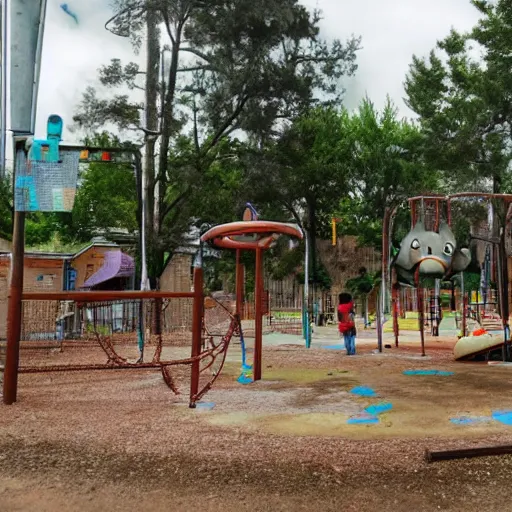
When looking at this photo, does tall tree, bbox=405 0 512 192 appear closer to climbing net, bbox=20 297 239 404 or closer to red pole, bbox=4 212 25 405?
climbing net, bbox=20 297 239 404

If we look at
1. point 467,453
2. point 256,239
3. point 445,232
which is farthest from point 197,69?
point 467,453

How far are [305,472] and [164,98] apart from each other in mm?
17886

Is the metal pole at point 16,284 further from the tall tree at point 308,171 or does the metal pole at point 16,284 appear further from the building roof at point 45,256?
the tall tree at point 308,171

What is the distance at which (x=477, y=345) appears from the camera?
11.3 metres

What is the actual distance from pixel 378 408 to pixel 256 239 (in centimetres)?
377

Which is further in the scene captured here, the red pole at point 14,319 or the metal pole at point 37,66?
the metal pole at point 37,66

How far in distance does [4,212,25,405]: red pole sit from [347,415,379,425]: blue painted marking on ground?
13.2 feet

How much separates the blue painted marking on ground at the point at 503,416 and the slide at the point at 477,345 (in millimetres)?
→ 5316

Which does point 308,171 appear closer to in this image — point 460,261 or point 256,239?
point 460,261

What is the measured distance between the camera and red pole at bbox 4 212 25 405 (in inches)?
278

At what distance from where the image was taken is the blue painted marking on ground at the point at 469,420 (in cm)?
579

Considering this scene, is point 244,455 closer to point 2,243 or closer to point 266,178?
point 266,178

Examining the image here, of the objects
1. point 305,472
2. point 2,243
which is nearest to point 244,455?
point 305,472

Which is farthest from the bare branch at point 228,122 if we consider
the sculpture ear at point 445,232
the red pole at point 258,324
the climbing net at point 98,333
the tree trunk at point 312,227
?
the red pole at point 258,324
